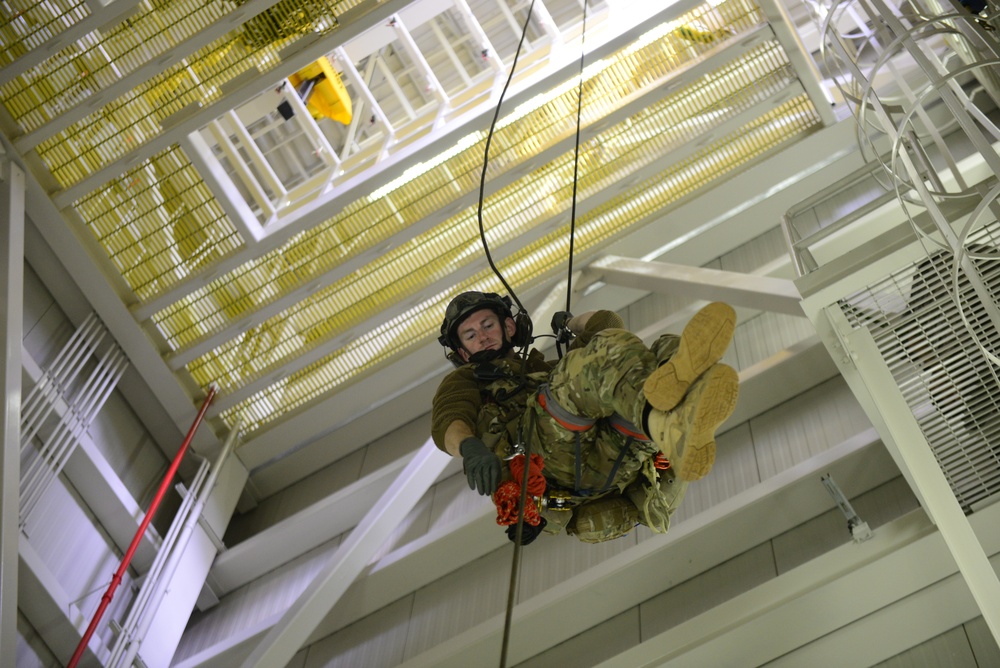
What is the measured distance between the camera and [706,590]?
406 cm

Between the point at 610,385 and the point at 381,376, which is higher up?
the point at 610,385

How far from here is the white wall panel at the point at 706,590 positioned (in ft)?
13.1

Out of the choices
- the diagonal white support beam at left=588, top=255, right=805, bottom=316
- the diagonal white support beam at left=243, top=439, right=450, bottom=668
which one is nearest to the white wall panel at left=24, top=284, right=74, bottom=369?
the diagonal white support beam at left=243, top=439, right=450, bottom=668

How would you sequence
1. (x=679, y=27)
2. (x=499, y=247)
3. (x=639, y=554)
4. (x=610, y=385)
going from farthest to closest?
(x=499, y=247)
(x=679, y=27)
(x=639, y=554)
(x=610, y=385)

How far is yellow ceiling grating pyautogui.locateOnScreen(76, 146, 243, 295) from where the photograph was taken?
16.1 feet

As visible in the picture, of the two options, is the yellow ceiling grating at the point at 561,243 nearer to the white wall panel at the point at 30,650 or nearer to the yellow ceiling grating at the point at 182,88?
the yellow ceiling grating at the point at 182,88

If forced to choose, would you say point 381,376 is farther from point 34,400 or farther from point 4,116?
point 4,116

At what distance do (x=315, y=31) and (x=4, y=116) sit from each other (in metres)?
1.36

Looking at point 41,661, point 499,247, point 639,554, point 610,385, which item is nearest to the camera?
point 610,385

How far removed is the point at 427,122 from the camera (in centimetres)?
517

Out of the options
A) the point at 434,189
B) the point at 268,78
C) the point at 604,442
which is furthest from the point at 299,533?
the point at 604,442

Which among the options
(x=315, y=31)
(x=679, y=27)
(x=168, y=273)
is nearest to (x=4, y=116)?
(x=168, y=273)

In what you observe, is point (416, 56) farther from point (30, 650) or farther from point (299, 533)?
point (30, 650)

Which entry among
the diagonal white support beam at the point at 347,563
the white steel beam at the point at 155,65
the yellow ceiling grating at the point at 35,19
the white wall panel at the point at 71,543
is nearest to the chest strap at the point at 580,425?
the diagonal white support beam at the point at 347,563
